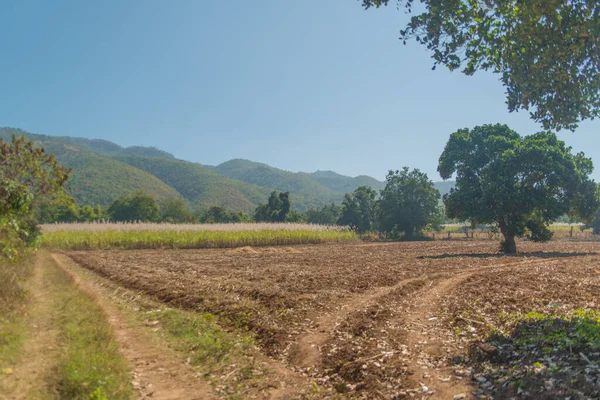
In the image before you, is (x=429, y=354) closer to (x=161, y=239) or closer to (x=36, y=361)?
(x=36, y=361)

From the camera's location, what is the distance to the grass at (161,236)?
3109cm

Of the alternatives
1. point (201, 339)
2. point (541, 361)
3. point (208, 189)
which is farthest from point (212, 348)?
point (208, 189)

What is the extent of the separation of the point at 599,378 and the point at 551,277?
10.4 meters

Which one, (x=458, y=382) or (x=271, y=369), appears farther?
(x=271, y=369)

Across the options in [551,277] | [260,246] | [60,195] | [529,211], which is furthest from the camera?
[260,246]

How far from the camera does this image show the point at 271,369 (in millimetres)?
6562

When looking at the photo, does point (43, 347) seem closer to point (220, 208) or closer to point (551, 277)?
point (551, 277)

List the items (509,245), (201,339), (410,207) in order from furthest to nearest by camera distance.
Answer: (410,207)
(509,245)
(201,339)

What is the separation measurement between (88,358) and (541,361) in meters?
6.30

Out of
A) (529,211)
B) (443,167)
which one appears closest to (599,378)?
(529,211)

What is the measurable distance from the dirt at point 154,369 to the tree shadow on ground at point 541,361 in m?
3.64

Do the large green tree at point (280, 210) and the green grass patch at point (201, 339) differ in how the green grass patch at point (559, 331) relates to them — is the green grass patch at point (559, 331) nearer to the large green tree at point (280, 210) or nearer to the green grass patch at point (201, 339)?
the green grass patch at point (201, 339)

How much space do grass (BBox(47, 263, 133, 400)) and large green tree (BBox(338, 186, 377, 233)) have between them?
5606cm

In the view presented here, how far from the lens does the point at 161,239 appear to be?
3300cm
